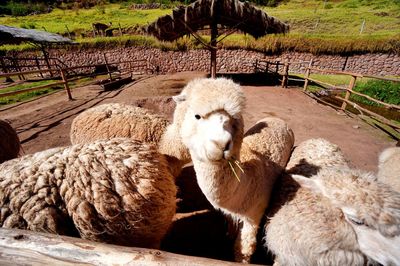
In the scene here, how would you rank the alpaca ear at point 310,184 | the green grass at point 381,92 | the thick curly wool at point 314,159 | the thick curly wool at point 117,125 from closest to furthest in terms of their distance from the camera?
the alpaca ear at point 310,184
the thick curly wool at point 314,159
the thick curly wool at point 117,125
the green grass at point 381,92

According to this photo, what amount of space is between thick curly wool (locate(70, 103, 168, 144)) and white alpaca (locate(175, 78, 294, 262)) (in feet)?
4.15

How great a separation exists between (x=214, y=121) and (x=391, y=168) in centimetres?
286

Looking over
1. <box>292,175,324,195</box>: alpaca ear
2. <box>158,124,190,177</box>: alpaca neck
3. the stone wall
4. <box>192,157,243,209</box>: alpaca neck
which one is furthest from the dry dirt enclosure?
the stone wall

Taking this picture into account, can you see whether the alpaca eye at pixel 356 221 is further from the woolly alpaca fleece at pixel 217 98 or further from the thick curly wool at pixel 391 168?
the thick curly wool at pixel 391 168

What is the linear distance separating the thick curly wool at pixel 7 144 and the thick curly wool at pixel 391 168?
4.76m

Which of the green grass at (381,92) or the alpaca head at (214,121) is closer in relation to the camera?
the alpaca head at (214,121)

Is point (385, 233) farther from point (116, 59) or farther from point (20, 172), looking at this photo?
point (116, 59)

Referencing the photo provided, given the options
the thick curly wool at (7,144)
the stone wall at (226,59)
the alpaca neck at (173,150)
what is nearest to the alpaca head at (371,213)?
the alpaca neck at (173,150)

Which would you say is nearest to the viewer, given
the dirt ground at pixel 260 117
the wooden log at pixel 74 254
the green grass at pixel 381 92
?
the wooden log at pixel 74 254

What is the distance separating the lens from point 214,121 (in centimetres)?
121

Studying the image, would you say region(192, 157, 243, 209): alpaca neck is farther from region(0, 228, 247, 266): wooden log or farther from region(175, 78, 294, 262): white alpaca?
region(0, 228, 247, 266): wooden log

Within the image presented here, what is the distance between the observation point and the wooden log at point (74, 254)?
1.01m

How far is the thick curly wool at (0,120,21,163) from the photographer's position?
269 centimetres

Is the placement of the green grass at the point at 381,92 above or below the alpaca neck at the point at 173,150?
below
